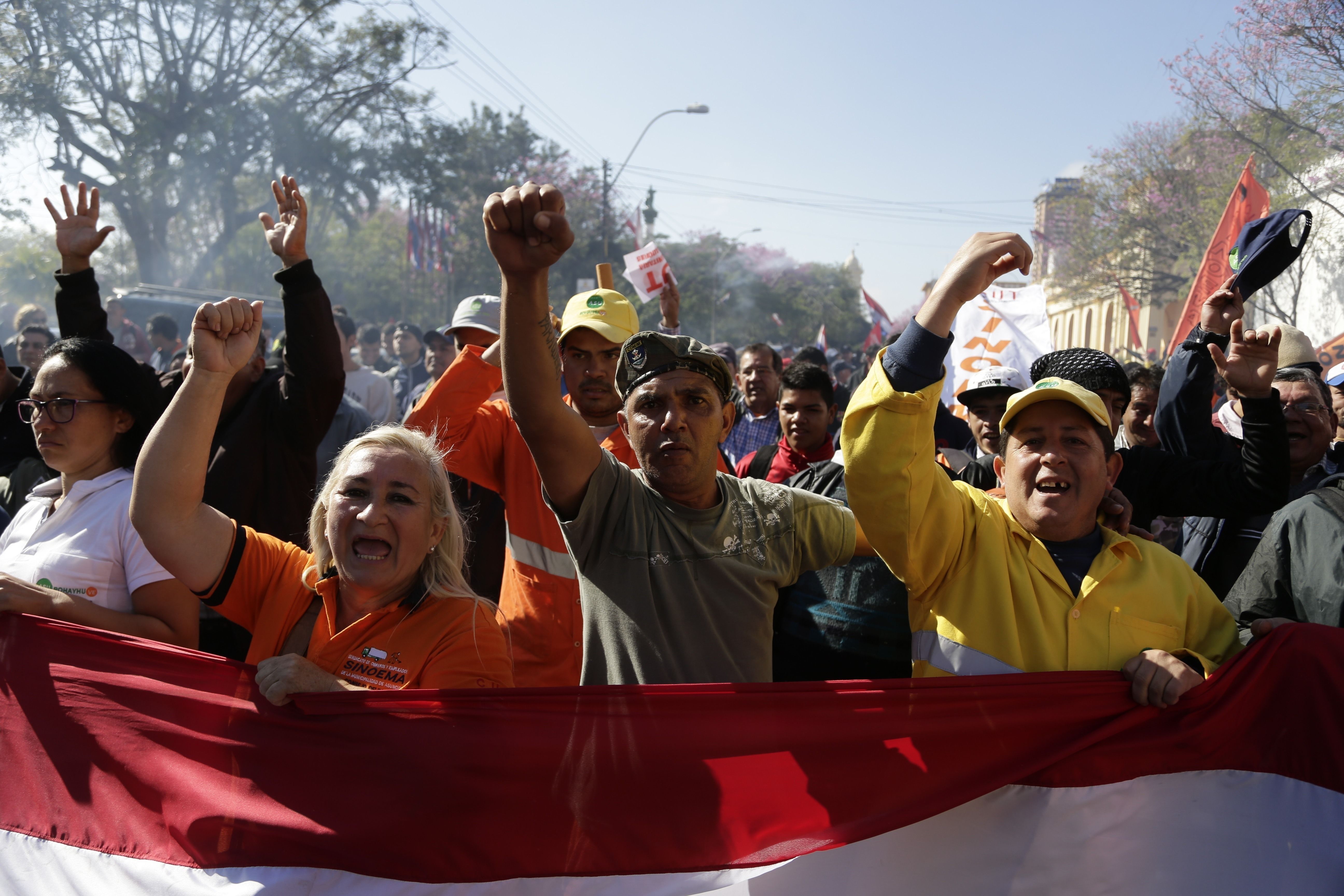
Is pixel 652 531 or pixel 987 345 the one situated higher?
pixel 987 345

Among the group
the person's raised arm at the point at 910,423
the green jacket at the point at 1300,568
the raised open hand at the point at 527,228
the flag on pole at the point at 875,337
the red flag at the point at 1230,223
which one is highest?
the red flag at the point at 1230,223

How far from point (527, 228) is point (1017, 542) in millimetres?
1301

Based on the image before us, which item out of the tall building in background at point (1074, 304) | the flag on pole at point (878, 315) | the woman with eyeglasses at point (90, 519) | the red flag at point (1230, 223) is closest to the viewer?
the woman with eyeglasses at point (90, 519)

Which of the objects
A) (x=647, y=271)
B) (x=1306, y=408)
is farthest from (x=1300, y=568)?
(x=647, y=271)

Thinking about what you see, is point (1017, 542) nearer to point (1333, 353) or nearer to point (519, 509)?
point (519, 509)

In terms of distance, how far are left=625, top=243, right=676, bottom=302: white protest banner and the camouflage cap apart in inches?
170

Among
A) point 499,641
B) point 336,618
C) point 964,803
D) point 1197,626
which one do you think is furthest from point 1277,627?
point 336,618

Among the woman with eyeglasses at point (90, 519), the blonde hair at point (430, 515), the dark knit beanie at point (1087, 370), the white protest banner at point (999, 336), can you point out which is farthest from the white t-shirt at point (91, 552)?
the white protest banner at point (999, 336)

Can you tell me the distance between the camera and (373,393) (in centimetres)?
692

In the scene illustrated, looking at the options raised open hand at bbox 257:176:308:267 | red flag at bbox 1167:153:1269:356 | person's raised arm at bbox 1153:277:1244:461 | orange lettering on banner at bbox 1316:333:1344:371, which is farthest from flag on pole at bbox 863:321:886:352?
raised open hand at bbox 257:176:308:267

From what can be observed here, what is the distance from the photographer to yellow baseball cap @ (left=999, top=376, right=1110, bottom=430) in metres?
2.26

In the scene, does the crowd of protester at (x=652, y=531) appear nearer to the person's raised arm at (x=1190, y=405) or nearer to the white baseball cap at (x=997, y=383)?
the person's raised arm at (x=1190, y=405)

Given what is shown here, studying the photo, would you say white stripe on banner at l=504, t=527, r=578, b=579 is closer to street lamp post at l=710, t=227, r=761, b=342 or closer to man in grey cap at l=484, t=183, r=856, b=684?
man in grey cap at l=484, t=183, r=856, b=684

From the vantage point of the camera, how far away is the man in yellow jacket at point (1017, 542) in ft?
6.41
